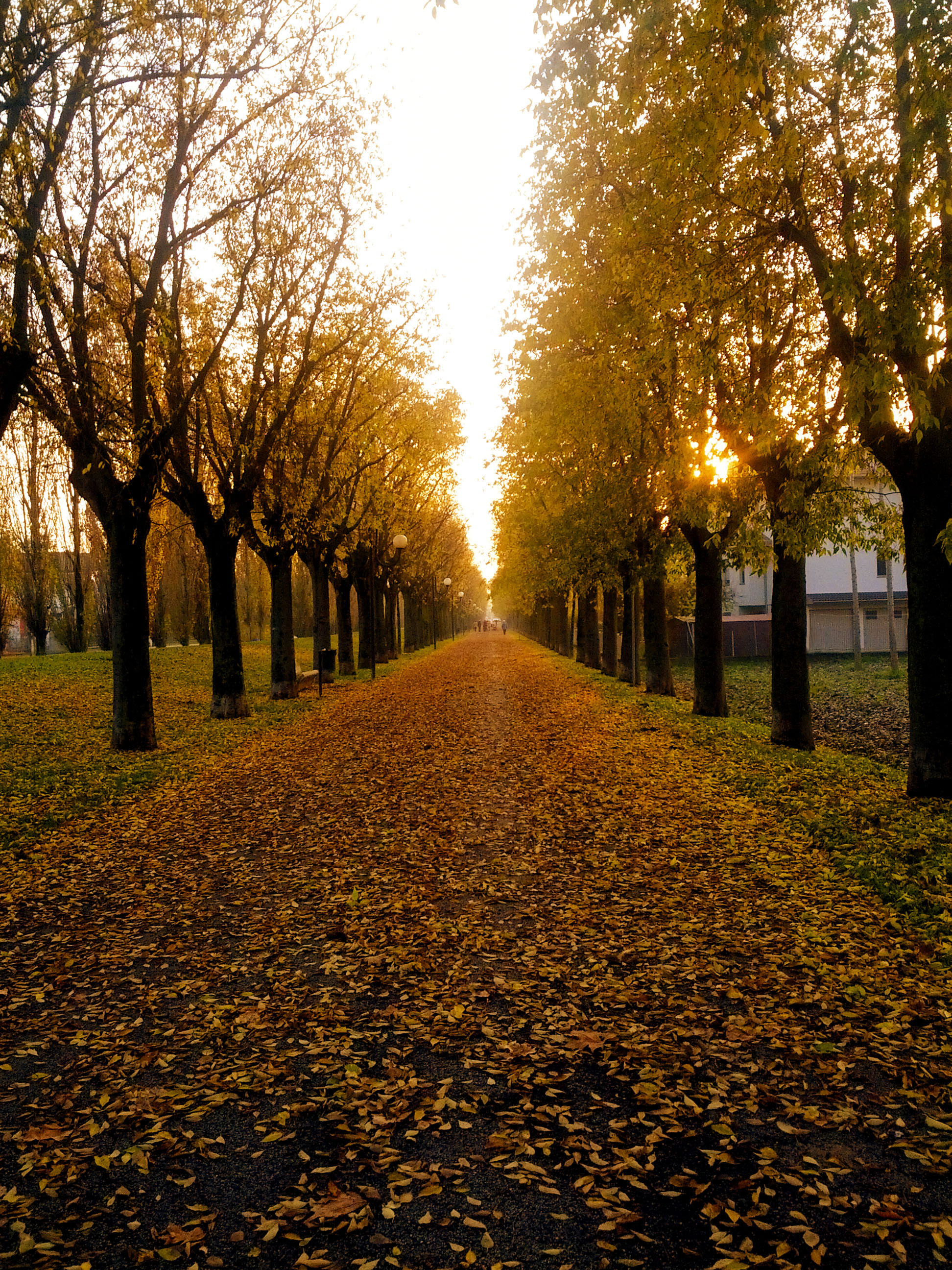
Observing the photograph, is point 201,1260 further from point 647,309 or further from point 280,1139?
point 647,309

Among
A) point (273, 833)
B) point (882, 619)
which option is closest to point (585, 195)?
point (273, 833)

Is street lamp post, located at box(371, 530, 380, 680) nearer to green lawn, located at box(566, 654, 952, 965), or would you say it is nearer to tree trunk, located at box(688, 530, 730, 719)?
green lawn, located at box(566, 654, 952, 965)

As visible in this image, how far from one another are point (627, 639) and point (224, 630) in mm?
13105

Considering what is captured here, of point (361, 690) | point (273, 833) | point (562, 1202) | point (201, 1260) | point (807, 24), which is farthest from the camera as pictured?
point (361, 690)

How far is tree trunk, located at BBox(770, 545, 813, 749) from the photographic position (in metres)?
14.2

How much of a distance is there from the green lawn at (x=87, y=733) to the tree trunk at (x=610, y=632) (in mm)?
11109

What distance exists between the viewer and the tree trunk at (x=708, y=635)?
18141 mm

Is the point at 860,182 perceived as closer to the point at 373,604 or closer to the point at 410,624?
the point at 373,604

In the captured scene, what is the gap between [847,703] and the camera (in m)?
25.5

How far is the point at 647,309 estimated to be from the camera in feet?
36.0

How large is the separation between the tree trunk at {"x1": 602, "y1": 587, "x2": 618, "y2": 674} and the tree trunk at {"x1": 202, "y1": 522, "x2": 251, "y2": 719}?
1466 centimetres

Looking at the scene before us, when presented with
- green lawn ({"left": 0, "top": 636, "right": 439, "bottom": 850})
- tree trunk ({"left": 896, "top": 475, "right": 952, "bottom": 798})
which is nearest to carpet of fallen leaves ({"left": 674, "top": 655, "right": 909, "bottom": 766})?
tree trunk ({"left": 896, "top": 475, "right": 952, "bottom": 798})

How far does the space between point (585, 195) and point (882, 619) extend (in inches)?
1757

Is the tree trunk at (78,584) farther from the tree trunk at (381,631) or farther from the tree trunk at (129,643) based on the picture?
the tree trunk at (129,643)
